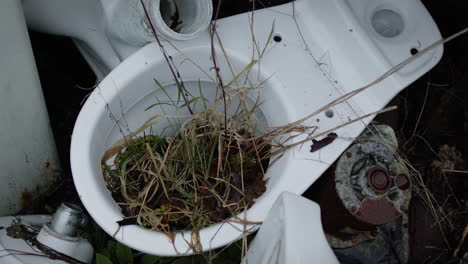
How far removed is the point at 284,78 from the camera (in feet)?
3.31

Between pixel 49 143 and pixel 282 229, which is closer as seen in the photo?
pixel 282 229

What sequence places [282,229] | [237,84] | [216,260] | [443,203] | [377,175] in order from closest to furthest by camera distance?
[282,229] → [377,175] → [237,84] → [216,260] → [443,203]

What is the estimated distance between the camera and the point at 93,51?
1193 millimetres

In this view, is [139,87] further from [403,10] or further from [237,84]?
[403,10]

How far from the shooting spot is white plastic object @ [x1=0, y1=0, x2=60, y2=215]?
0.79m

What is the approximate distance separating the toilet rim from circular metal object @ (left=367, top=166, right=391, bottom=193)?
14 centimetres

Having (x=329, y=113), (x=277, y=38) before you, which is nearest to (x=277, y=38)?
(x=277, y=38)

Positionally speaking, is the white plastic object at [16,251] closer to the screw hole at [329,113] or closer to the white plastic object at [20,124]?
the white plastic object at [20,124]

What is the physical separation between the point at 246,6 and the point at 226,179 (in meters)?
0.58

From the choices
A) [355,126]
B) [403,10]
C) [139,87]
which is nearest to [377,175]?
[355,126]

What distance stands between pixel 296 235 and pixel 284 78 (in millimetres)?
437

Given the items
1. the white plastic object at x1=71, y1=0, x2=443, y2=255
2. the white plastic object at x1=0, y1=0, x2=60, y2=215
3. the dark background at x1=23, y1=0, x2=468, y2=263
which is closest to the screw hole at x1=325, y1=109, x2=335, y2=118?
the white plastic object at x1=71, y1=0, x2=443, y2=255

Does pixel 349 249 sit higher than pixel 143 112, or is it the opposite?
pixel 143 112

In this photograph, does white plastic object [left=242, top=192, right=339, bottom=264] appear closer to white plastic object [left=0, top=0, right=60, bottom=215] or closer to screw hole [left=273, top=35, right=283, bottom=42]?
screw hole [left=273, top=35, right=283, bottom=42]
